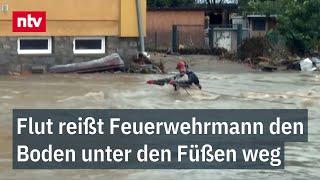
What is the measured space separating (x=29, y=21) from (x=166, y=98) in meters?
Result: 9.98

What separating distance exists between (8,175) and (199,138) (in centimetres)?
291

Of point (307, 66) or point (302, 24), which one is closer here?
point (307, 66)

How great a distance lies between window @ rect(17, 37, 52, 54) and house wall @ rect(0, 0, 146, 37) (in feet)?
0.81

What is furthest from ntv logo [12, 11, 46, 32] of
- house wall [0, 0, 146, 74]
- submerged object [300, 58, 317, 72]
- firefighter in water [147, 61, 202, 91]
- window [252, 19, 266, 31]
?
window [252, 19, 266, 31]

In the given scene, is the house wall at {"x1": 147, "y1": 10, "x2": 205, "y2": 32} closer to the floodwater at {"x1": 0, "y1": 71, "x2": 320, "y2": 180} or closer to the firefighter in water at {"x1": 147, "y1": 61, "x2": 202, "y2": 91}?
the floodwater at {"x1": 0, "y1": 71, "x2": 320, "y2": 180}

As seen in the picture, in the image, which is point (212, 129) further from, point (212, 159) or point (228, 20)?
point (228, 20)

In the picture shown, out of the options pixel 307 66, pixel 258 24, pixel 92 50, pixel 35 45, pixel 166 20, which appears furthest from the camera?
pixel 258 24

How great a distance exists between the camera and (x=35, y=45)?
996 inches

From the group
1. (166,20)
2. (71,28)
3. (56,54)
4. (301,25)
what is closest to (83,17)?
(71,28)

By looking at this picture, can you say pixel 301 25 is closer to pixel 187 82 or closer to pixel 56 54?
pixel 56 54

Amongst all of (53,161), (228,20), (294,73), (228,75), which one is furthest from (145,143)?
(228,20)

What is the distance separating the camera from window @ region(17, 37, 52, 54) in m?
25.1

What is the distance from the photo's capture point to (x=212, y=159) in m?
9.82

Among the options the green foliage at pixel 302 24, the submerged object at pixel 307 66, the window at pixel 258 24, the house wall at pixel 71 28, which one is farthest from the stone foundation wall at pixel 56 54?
the window at pixel 258 24
